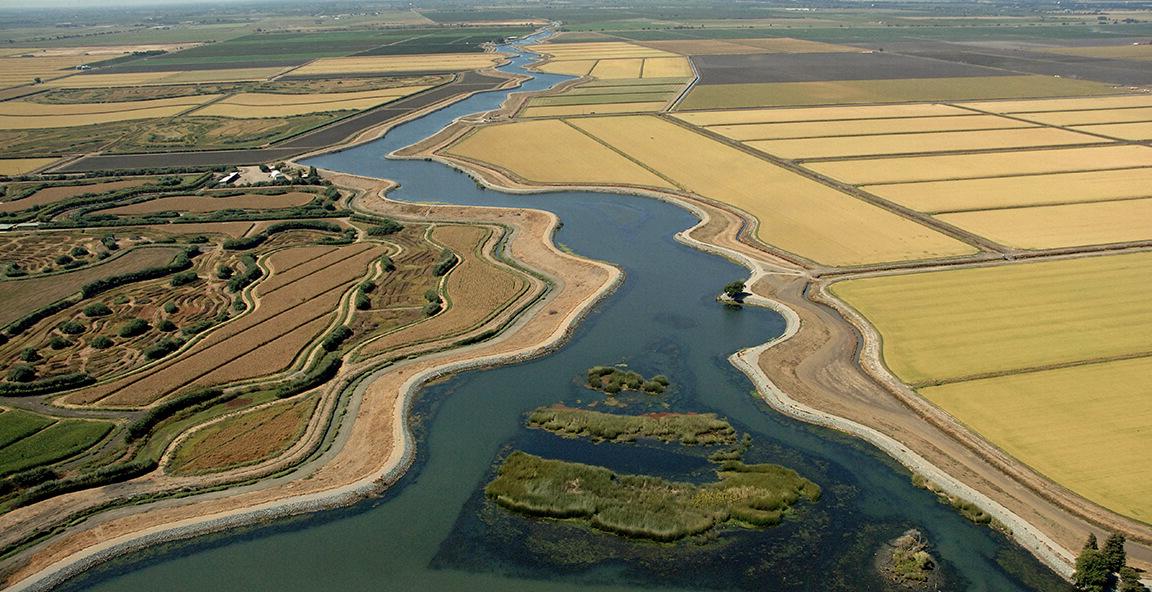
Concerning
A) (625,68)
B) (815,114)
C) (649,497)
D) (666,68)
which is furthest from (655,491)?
(625,68)

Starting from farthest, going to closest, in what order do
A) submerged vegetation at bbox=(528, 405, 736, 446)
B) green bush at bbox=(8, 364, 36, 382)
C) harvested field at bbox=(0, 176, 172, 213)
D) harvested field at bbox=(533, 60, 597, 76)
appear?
harvested field at bbox=(533, 60, 597, 76)
harvested field at bbox=(0, 176, 172, 213)
green bush at bbox=(8, 364, 36, 382)
submerged vegetation at bbox=(528, 405, 736, 446)

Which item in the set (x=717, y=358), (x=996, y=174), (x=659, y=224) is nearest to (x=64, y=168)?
(x=659, y=224)

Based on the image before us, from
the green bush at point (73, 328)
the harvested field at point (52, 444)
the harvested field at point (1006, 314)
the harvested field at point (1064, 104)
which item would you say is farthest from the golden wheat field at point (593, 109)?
the harvested field at point (52, 444)

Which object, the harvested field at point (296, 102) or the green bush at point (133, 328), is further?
the harvested field at point (296, 102)

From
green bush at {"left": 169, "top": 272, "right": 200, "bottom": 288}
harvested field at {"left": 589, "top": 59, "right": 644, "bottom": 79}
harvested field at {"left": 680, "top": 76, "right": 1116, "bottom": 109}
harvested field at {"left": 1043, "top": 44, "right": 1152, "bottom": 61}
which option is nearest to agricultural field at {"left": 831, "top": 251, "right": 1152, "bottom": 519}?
green bush at {"left": 169, "top": 272, "right": 200, "bottom": 288}

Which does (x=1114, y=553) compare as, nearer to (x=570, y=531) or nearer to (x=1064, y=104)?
(x=570, y=531)

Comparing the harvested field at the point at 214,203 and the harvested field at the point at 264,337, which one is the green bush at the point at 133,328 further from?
the harvested field at the point at 214,203

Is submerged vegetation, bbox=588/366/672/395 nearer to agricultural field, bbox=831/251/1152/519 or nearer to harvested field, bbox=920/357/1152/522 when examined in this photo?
agricultural field, bbox=831/251/1152/519
